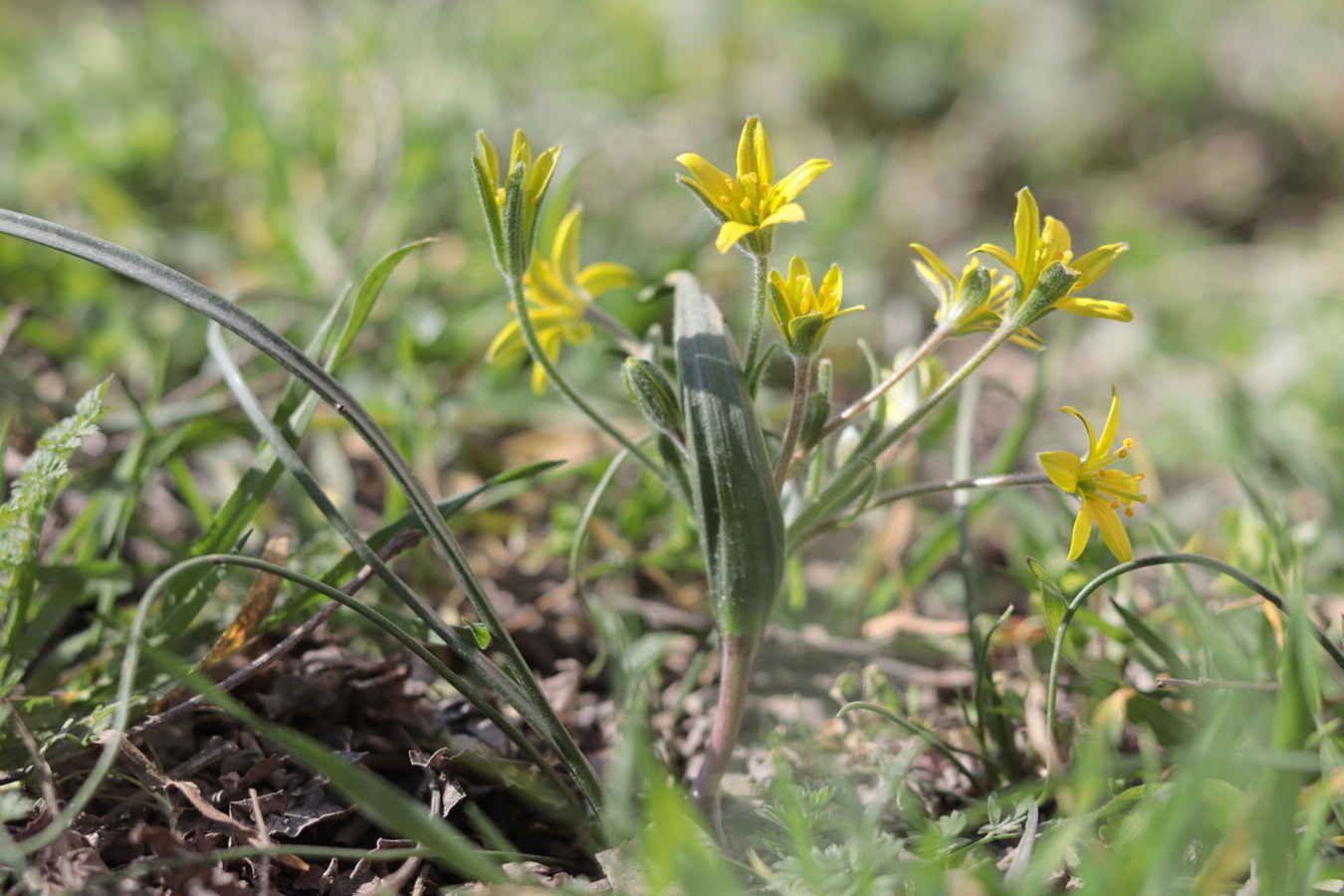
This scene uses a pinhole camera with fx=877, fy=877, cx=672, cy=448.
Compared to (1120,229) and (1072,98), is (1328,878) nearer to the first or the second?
(1120,229)

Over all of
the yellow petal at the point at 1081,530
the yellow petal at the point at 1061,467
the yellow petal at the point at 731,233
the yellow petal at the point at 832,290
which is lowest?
the yellow petal at the point at 1081,530

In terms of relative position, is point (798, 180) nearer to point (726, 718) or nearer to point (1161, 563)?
point (1161, 563)

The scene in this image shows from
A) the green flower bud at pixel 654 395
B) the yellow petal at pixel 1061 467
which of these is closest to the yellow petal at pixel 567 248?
the green flower bud at pixel 654 395

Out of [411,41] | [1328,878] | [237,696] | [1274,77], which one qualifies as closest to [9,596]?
[237,696]

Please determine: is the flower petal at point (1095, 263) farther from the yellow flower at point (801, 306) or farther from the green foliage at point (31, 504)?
the green foliage at point (31, 504)

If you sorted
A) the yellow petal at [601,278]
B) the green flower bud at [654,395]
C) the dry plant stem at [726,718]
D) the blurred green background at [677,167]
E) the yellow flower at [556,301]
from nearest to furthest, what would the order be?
the green flower bud at [654,395] → the dry plant stem at [726,718] → the yellow flower at [556,301] → the yellow petal at [601,278] → the blurred green background at [677,167]

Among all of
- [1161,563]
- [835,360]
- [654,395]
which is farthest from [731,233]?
[835,360]
